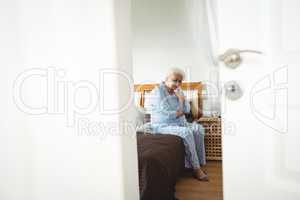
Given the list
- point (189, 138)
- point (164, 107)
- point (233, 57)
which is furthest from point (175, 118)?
point (233, 57)

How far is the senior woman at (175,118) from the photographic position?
8.89 ft

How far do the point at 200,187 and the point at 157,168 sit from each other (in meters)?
0.76

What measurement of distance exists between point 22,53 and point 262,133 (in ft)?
3.53

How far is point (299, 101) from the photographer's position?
76 cm

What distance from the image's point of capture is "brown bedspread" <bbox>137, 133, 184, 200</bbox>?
6.01 feet

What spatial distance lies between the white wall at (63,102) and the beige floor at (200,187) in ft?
4.05

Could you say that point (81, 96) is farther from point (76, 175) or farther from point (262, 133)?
point (262, 133)

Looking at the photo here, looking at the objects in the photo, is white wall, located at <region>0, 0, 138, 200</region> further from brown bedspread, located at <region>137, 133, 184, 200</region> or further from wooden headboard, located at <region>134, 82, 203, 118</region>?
wooden headboard, located at <region>134, 82, 203, 118</region>

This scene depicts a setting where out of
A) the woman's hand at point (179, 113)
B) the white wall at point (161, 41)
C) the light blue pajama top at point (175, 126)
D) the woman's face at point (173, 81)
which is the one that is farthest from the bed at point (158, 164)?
the white wall at point (161, 41)

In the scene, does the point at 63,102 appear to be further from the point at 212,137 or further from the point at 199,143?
the point at 212,137

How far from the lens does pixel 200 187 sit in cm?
241

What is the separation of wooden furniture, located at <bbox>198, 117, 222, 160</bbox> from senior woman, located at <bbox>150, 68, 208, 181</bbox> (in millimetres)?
233

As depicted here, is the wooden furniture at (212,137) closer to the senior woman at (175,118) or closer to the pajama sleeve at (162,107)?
the senior woman at (175,118)

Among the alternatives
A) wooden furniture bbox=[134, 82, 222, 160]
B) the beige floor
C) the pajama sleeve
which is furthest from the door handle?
wooden furniture bbox=[134, 82, 222, 160]
